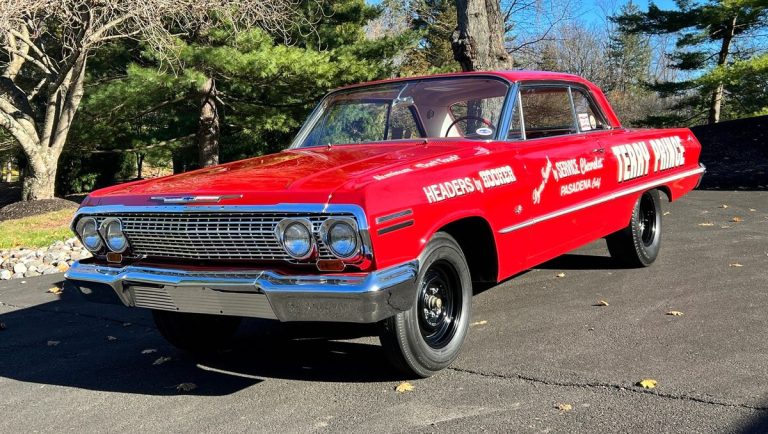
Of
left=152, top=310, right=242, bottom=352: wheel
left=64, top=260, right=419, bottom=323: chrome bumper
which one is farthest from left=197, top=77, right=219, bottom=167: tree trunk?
left=64, top=260, right=419, bottom=323: chrome bumper

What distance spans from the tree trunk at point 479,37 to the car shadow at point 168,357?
22.9ft

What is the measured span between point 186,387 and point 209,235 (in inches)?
36.9

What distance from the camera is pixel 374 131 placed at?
5.03m

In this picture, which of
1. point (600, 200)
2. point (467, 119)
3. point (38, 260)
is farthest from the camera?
point (38, 260)

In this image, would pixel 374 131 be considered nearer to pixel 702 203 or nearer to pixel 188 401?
pixel 188 401

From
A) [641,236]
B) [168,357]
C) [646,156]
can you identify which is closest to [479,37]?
[646,156]

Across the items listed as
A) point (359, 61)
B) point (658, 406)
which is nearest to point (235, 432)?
point (658, 406)

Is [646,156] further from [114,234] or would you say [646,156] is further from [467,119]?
[114,234]

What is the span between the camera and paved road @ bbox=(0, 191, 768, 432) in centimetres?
331

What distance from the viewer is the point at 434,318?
393cm

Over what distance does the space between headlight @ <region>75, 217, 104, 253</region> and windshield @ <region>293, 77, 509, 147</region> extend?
1626 mm

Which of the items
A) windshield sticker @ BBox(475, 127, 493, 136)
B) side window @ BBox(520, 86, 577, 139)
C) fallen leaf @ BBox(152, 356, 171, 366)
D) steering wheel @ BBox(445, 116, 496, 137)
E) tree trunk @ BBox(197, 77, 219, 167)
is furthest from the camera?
tree trunk @ BBox(197, 77, 219, 167)

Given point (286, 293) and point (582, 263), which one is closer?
point (286, 293)

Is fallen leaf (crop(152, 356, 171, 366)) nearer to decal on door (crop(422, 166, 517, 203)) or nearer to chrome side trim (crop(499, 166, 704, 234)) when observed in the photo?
decal on door (crop(422, 166, 517, 203))
